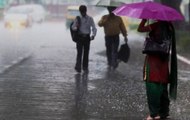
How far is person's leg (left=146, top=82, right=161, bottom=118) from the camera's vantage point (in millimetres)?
8922

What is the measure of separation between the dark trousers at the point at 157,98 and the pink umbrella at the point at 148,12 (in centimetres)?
105

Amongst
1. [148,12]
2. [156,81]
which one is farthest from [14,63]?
[148,12]

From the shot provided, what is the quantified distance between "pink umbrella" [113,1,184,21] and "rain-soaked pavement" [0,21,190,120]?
5.69 feet

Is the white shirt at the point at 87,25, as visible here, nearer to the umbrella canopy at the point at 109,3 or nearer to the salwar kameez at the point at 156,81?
the umbrella canopy at the point at 109,3

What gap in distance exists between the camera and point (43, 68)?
1627cm

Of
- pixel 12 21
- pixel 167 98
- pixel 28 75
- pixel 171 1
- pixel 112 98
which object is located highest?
pixel 167 98

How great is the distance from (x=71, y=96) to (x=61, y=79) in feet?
8.77

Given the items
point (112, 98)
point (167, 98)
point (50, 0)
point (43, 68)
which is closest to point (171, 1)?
point (43, 68)

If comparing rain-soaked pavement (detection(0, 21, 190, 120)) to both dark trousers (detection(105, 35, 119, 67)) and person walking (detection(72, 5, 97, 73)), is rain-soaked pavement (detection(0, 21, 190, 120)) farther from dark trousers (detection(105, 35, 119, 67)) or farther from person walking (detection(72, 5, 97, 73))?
A: person walking (detection(72, 5, 97, 73))

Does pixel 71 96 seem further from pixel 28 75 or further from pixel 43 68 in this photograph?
pixel 43 68

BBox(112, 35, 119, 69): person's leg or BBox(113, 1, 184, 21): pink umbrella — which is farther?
BBox(112, 35, 119, 69): person's leg

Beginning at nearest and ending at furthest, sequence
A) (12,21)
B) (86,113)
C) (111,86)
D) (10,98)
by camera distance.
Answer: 1. (86,113)
2. (10,98)
3. (111,86)
4. (12,21)

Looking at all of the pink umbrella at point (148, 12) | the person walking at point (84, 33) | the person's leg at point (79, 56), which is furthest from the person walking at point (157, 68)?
the person's leg at point (79, 56)

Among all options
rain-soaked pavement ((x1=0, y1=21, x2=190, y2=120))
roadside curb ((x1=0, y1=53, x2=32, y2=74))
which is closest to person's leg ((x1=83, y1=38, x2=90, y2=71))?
rain-soaked pavement ((x1=0, y1=21, x2=190, y2=120))
